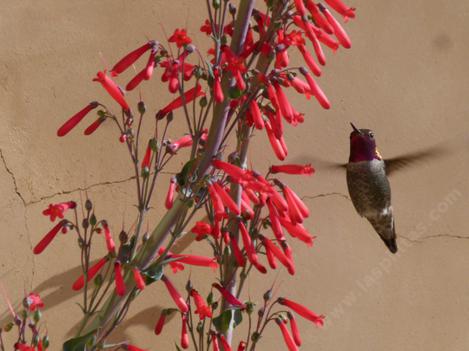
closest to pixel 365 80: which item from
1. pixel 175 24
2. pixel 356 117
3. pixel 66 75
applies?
pixel 356 117

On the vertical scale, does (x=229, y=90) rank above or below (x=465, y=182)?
above

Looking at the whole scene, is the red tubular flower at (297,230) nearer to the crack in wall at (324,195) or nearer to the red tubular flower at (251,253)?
the red tubular flower at (251,253)

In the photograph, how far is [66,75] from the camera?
2641mm

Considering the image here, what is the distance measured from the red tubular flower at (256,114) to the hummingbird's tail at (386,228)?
1.09m

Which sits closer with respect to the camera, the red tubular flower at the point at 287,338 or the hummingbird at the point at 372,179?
the red tubular flower at the point at 287,338

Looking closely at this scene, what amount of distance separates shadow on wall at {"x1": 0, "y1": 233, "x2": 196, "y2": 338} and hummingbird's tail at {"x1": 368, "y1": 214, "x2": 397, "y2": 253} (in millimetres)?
762

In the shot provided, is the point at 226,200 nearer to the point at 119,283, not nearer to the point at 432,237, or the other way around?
the point at 119,283

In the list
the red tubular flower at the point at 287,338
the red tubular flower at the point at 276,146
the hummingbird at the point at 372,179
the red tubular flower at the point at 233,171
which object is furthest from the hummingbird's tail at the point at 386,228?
the red tubular flower at the point at 233,171

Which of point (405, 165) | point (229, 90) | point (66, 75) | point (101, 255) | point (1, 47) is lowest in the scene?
point (405, 165)

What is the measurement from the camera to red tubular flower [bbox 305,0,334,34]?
64.5 inches

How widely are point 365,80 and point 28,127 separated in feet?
3.96

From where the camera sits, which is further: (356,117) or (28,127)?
(356,117)

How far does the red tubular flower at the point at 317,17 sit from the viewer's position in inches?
64.5

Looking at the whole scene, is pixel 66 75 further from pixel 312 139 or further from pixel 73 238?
pixel 312 139
